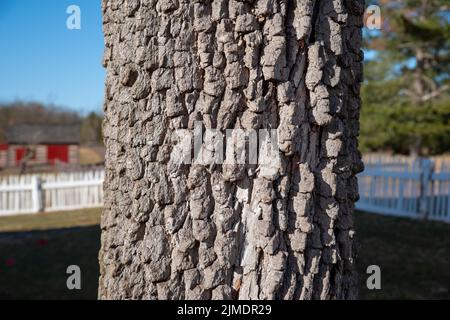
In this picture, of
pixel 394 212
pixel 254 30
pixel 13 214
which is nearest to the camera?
pixel 254 30

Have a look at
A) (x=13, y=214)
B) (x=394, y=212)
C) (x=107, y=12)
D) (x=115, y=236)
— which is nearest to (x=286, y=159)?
(x=115, y=236)

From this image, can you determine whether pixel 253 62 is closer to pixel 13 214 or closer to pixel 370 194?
pixel 370 194

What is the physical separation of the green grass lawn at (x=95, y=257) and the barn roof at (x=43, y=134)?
60.2 ft

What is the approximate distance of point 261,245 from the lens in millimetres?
1531

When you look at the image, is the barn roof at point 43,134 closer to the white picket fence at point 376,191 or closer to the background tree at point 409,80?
the white picket fence at point 376,191

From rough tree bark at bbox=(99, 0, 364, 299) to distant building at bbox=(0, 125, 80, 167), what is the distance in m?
25.5

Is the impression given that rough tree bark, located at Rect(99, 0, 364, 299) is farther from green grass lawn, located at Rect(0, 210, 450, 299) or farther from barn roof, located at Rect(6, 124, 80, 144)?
barn roof, located at Rect(6, 124, 80, 144)

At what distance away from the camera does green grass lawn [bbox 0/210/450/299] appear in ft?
14.7

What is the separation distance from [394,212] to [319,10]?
8.19m

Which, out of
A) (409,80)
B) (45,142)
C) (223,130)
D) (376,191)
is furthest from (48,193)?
(45,142)

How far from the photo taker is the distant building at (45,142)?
24.9 meters

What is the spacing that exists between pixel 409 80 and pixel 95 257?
14468 mm

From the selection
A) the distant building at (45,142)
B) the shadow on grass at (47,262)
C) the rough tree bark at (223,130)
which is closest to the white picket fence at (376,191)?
the shadow on grass at (47,262)

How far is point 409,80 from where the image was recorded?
16.0 meters
